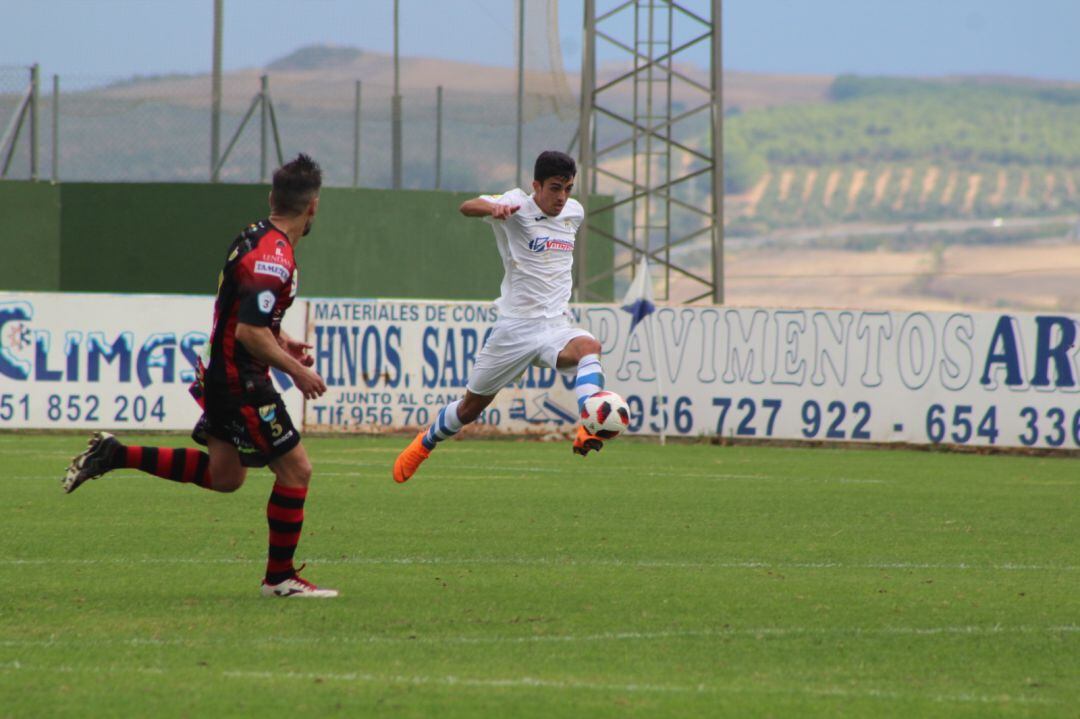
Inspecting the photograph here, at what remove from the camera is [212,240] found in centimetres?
2645

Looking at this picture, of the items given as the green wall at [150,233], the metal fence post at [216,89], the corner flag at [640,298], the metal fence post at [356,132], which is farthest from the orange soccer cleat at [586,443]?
the metal fence post at [356,132]

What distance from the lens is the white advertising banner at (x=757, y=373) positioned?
18.9 m

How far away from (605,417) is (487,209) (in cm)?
149

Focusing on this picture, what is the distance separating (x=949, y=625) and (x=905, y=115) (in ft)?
373

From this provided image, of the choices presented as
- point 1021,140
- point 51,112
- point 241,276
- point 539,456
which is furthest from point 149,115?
point 1021,140

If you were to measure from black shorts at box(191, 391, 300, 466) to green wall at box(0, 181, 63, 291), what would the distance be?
20.3 meters

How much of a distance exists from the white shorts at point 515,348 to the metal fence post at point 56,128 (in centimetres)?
1701

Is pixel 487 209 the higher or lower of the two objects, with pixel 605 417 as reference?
higher

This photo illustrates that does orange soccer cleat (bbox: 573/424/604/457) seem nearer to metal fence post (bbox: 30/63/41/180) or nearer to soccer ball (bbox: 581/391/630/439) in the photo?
soccer ball (bbox: 581/391/630/439)

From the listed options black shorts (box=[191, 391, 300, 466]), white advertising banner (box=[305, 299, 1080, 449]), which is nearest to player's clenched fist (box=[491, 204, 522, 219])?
black shorts (box=[191, 391, 300, 466])

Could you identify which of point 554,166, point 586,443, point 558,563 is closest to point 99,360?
point 554,166

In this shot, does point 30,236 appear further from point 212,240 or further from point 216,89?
point 216,89

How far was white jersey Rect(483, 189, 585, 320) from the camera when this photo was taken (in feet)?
34.5

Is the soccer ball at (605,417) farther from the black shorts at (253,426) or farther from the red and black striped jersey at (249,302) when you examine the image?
the red and black striped jersey at (249,302)
